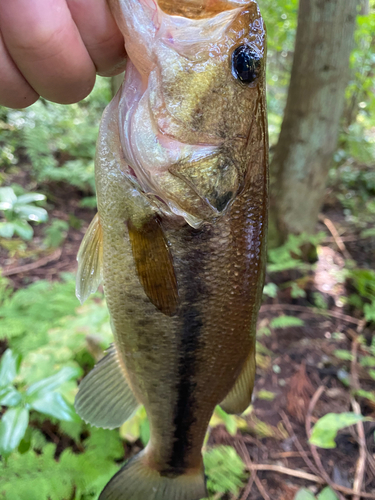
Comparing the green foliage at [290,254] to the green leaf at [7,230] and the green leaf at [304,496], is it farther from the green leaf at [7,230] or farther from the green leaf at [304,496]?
the green leaf at [7,230]

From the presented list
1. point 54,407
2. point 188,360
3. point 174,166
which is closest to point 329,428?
point 188,360

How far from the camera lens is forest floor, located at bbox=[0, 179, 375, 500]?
202 centimetres

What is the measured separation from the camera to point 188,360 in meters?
1.02

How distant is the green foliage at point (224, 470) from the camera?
1.79 meters

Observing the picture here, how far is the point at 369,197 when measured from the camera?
18.0 feet

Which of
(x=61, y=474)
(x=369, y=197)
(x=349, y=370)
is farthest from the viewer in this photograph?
(x=369, y=197)

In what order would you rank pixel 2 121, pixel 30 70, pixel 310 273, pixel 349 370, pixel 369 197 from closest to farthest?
pixel 30 70
pixel 349 370
pixel 310 273
pixel 2 121
pixel 369 197

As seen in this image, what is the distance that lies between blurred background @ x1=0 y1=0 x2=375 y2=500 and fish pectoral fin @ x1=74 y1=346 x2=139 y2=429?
25cm

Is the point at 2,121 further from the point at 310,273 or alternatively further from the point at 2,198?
the point at 310,273

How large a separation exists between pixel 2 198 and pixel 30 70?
1.77 m

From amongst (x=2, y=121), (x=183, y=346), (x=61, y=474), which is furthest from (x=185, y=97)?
(x=2, y=121)

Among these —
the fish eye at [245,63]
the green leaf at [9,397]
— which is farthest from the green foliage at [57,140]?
the fish eye at [245,63]

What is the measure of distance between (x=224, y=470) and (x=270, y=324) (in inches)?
49.5

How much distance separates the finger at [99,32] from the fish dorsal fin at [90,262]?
402 mm
